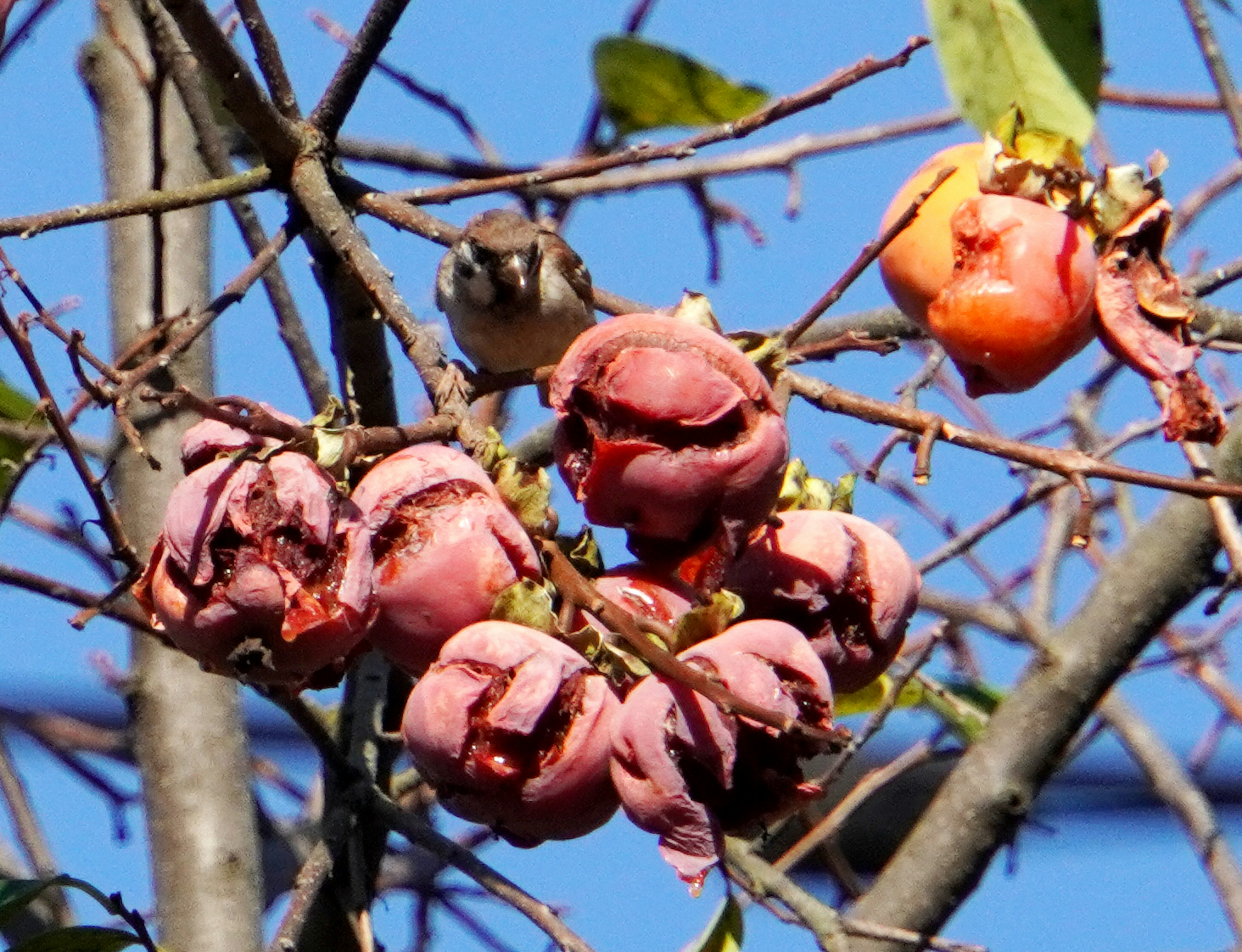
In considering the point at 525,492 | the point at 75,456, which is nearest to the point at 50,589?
the point at 75,456

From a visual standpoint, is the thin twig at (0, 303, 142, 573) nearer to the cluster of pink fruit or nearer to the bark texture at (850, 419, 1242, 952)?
the cluster of pink fruit

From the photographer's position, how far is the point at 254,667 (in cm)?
123

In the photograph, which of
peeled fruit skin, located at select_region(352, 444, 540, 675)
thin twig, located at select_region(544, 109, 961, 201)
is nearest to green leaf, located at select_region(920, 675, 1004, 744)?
thin twig, located at select_region(544, 109, 961, 201)

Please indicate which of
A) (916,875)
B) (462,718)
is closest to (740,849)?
(916,875)

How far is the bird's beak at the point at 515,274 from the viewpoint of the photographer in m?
3.89

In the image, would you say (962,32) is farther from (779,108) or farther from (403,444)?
(403,444)

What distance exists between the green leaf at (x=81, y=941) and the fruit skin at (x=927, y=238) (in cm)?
104

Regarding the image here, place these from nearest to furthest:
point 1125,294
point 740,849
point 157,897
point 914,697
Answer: point 1125,294, point 157,897, point 740,849, point 914,697

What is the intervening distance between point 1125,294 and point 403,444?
0.74 meters

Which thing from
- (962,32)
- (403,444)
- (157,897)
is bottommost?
(403,444)

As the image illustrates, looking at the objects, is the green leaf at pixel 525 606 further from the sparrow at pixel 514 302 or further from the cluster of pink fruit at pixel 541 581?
the sparrow at pixel 514 302

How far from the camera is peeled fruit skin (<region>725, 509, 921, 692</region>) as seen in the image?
1342 mm

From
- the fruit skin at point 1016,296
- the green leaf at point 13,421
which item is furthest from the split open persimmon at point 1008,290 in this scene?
the green leaf at point 13,421

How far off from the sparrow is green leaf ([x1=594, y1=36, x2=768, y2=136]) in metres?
0.84
